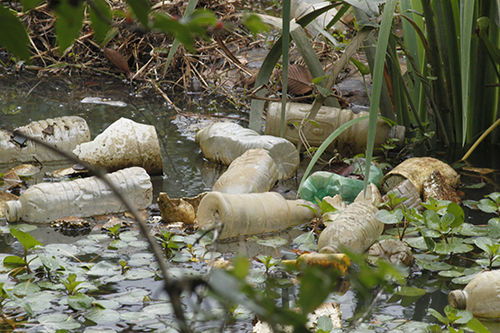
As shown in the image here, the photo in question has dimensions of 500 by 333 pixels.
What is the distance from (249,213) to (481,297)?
0.79 meters

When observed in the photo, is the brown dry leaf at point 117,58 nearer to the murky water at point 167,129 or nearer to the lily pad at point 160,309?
the murky water at point 167,129

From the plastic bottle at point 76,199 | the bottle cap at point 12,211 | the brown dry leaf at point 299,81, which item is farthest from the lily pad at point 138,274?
the brown dry leaf at point 299,81

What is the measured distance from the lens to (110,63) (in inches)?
173

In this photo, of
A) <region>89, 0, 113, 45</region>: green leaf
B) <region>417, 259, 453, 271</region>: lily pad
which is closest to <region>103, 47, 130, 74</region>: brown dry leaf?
<region>417, 259, 453, 271</region>: lily pad

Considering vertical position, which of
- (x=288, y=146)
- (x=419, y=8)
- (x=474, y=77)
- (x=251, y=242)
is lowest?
(x=251, y=242)

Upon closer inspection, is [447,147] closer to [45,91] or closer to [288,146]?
[288,146]

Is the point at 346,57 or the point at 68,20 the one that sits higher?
the point at 68,20

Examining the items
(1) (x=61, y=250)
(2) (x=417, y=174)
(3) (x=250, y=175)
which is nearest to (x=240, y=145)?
(3) (x=250, y=175)

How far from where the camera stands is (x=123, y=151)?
2.31 m

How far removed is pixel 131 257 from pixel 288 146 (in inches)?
Result: 41.3

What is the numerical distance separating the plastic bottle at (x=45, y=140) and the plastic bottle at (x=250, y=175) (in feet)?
2.80

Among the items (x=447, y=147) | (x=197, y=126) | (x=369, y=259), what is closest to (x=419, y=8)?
(x=447, y=147)

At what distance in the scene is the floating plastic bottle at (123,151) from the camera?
2309 mm

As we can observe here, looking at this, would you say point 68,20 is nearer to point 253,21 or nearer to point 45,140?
point 253,21
